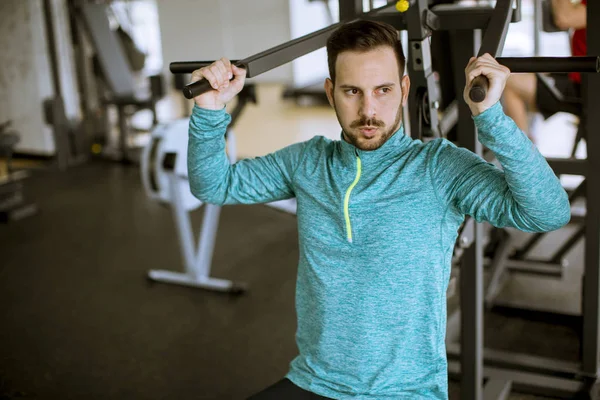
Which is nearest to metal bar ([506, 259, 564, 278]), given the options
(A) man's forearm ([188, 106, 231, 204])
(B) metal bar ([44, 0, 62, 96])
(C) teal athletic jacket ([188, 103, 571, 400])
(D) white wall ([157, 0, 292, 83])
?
(C) teal athletic jacket ([188, 103, 571, 400])

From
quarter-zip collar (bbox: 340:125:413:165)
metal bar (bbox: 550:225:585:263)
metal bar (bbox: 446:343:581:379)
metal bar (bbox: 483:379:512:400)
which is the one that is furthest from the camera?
metal bar (bbox: 550:225:585:263)

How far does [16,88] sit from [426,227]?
4.94 metres

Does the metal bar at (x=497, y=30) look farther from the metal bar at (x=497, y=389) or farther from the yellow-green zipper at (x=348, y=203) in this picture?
the metal bar at (x=497, y=389)

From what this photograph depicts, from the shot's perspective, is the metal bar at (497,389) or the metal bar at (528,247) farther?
the metal bar at (528,247)

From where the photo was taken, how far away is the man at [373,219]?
48.3 inches

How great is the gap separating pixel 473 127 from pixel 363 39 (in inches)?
25.2

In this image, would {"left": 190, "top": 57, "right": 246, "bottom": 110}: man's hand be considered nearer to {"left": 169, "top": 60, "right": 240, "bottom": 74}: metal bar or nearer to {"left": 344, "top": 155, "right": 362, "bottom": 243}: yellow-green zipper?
{"left": 169, "top": 60, "right": 240, "bottom": 74}: metal bar

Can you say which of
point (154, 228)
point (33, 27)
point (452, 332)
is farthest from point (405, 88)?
point (33, 27)

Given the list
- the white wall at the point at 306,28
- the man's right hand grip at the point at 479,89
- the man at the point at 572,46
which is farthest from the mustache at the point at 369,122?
the white wall at the point at 306,28

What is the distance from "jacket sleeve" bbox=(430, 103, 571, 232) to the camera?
108cm

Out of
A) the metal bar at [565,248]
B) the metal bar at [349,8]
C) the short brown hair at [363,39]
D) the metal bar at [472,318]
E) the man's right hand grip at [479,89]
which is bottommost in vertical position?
the metal bar at [565,248]

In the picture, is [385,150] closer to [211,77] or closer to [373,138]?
[373,138]

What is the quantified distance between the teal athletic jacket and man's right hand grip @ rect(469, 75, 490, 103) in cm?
17

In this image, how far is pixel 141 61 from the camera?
598 cm
